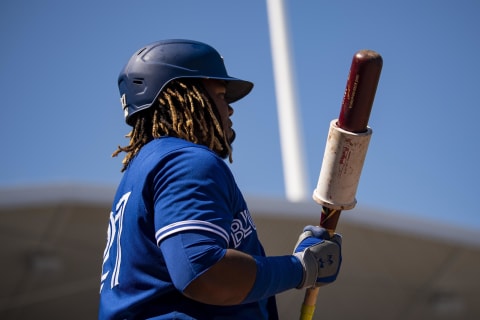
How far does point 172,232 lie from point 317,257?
62 centimetres

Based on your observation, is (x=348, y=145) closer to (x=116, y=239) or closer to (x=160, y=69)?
(x=160, y=69)

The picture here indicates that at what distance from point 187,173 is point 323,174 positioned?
0.83m

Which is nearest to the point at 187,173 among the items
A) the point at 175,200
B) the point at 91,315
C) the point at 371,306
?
the point at 175,200

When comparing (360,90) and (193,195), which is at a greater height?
(360,90)

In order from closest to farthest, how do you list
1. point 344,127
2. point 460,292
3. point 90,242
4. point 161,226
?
point 161,226
point 344,127
point 90,242
point 460,292

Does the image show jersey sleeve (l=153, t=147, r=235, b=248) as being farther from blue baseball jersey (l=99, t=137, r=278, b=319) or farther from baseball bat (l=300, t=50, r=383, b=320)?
baseball bat (l=300, t=50, r=383, b=320)

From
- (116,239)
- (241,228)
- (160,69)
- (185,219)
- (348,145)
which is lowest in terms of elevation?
(116,239)

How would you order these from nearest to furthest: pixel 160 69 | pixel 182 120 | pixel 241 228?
1. pixel 241 228
2. pixel 182 120
3. pixel 160 69

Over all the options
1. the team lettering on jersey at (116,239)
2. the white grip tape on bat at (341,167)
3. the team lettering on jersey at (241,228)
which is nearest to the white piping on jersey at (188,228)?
the team lettering on jersey at (241,228)

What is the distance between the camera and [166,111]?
317 centimetres

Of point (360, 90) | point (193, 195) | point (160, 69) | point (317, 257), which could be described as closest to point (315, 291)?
point (317, 257)

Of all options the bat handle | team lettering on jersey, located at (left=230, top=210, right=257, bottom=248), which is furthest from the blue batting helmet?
the bat handle

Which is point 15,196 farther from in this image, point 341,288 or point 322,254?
point 322,254

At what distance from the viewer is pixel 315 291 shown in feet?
11.5
